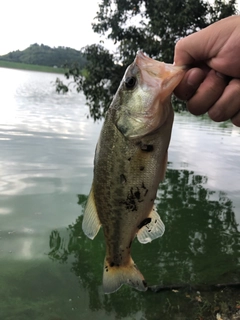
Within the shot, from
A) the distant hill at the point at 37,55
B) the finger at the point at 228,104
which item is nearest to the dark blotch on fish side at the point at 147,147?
the finger at the point at 228,104

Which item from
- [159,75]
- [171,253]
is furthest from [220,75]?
[171,253]

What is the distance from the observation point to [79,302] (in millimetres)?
5211

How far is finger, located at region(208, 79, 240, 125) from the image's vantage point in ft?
7.82

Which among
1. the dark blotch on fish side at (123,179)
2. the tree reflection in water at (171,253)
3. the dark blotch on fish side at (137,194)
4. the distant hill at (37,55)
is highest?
the distant hill at (37,55)

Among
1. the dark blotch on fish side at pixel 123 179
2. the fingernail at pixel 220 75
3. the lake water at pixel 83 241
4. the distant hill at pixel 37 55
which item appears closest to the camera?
the dark blotch on fish side at pixel 123 179

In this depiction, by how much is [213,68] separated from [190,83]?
21 centimetres

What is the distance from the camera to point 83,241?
704 cm

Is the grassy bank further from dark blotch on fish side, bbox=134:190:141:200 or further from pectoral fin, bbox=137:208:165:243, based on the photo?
dark blotch on fish side, bbox=134:190:141:200

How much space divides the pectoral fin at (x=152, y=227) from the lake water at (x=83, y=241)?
121 inches

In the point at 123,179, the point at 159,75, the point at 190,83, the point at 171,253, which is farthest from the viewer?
the point at 171,253

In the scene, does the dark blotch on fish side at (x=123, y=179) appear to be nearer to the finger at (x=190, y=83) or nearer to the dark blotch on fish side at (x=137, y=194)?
the dark blotch on fish side at (x=137, y=194)

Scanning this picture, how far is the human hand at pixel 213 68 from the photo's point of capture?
2.30 metres

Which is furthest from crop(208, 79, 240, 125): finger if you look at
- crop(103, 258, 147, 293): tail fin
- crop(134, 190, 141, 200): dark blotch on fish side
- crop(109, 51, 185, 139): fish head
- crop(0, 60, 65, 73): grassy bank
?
crop(0, 60, 65, 73): grassy bank

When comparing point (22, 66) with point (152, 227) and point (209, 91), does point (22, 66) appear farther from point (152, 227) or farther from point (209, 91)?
point (152, 227)
